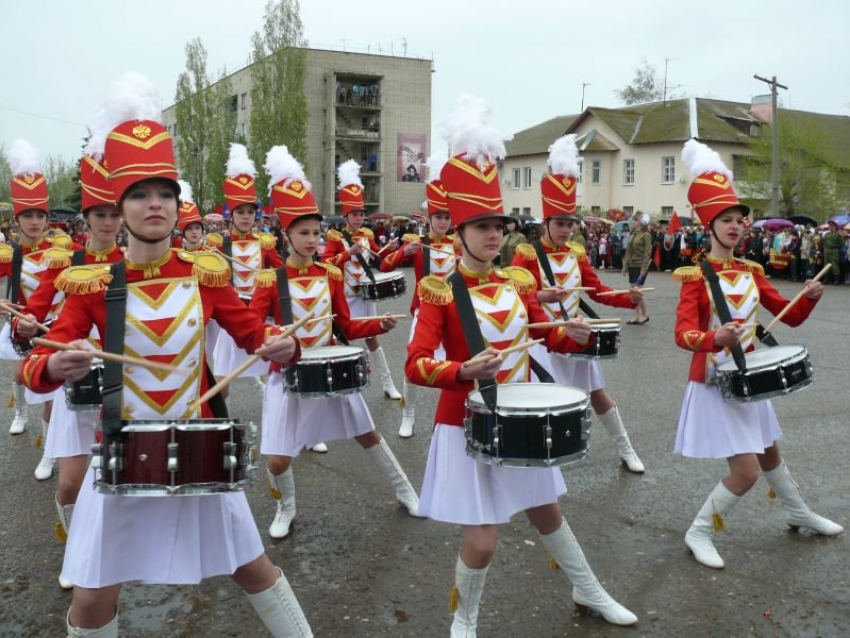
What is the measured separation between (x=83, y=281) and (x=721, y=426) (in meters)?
3.50

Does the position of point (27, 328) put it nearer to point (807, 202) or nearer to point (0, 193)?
point (807, 202)

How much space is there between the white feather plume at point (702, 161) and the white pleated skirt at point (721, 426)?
4.63 ft

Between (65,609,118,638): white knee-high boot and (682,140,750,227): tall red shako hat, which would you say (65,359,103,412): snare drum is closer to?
(65,609,118,638): white knee-high boot

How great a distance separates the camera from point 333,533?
532 centimetres

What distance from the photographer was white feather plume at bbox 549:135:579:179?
695 cm

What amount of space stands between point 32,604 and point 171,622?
2.71 feet

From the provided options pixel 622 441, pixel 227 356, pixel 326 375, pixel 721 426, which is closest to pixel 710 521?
pixel 721 426

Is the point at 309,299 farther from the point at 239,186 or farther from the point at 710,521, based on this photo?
the point at 239,186

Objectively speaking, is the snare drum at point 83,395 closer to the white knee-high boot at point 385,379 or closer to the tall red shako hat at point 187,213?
the white knee-high boot at point 385,379

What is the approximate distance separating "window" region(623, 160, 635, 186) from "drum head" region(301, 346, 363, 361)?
45526 mm

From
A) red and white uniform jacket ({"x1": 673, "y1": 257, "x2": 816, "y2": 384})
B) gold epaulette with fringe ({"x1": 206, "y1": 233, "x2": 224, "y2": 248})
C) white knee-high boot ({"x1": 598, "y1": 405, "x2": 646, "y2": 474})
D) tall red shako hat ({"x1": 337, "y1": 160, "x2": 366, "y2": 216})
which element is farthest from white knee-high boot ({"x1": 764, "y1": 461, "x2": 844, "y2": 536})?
gold epaulette with fringe ({"x1": 206, "y1": 233, "x2": 224, "y2": 248})

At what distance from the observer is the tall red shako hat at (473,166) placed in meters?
3.85

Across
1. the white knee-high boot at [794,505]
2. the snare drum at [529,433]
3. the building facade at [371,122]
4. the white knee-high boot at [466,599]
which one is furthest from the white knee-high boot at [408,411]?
the building facade at [371,122]

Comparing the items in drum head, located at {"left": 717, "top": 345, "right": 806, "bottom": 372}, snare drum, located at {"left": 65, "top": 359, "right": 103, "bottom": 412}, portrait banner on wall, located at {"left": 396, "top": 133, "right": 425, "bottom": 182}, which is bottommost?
snare drum, located at {"left": 65, "top": 359, "right": 103, "bottom": 412}
